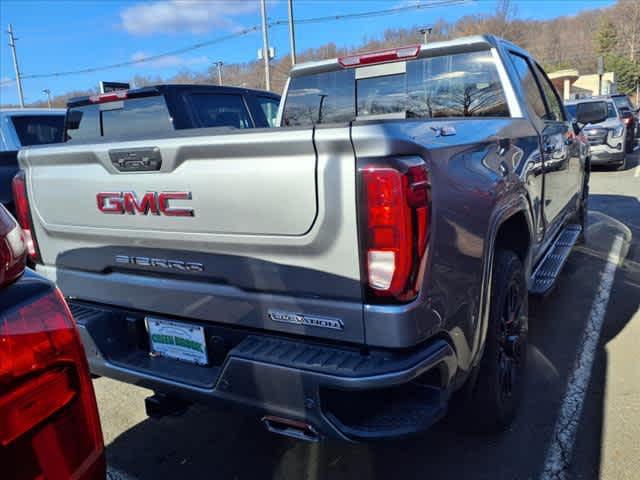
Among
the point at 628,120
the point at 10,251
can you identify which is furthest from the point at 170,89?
the point at 628,120

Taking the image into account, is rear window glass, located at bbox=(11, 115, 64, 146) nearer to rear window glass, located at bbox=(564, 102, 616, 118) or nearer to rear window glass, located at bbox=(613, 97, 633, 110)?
rear window glass, located at bbox=(564, 102, 616, 118)

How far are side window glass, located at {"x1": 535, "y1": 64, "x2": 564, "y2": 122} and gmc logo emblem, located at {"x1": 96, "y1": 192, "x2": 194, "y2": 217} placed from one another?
128 inches

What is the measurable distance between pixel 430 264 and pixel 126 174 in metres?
1.34

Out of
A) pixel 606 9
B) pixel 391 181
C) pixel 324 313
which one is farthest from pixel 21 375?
pixel 606 9

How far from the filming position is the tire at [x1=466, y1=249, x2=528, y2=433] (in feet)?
8.44

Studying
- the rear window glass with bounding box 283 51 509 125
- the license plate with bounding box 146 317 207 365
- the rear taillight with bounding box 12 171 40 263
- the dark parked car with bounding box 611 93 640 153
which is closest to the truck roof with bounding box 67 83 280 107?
the rear window glass with bounding box 283 51 509 125

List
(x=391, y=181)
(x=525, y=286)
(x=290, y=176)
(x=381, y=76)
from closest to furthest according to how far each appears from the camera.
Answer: (x=391, y=181) → (x=290, y=176) → (x=525, y=286) → (x=381, y=76)

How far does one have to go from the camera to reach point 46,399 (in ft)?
4.02

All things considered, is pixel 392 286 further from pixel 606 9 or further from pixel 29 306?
pixel 606 9

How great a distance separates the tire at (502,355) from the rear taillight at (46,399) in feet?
5.59

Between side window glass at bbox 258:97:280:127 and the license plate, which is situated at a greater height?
side window glass at bbox 258:97:280:127

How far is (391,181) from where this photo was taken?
1772 millimetres

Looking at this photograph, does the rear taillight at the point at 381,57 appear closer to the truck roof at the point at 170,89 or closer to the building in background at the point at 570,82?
the truck roof at the point at 170,89

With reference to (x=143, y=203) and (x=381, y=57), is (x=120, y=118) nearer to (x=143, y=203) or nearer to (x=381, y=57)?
(x=381, y=57)
